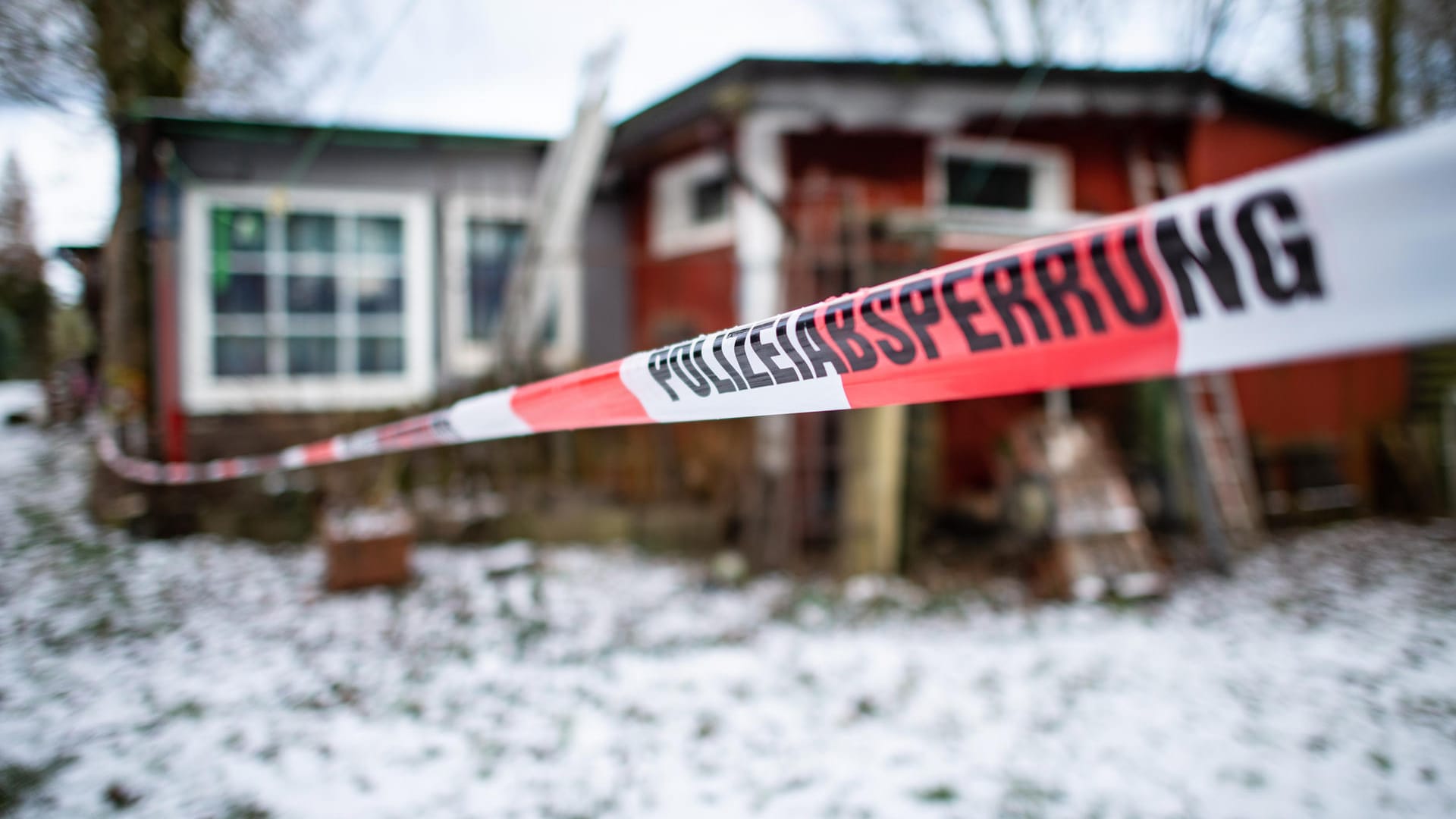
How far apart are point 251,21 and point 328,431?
3833 millimetres

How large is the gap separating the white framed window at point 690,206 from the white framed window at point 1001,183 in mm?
1917

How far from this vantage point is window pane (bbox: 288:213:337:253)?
6.69 metres

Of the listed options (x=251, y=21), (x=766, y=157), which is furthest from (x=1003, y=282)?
(x=251, y=21)

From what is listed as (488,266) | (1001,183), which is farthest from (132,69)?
(1001,183)

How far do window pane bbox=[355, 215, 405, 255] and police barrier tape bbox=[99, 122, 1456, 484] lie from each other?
6387 mm

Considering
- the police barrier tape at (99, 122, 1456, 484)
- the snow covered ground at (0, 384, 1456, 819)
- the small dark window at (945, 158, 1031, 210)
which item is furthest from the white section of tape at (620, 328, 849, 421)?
the small dark window at (945, 158, 1031, 210)

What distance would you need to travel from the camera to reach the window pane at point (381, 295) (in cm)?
691

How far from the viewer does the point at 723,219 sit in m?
6.95

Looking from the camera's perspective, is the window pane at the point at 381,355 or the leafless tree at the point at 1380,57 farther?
the leafless tree at the point at 1380,57

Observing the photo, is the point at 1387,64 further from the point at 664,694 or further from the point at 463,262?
the point at 664,694

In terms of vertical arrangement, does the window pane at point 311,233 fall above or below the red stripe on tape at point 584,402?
above

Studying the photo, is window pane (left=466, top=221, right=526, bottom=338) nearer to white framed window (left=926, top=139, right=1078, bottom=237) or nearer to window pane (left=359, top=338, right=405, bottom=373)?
window pane (left=359, top=338, right=405, bottom=373)

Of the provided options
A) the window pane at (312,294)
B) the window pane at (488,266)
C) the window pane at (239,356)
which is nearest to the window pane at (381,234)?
the window pane at (312,294)

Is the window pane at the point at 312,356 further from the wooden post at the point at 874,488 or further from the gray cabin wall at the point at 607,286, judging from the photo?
the wooden post at the point at 874,488
